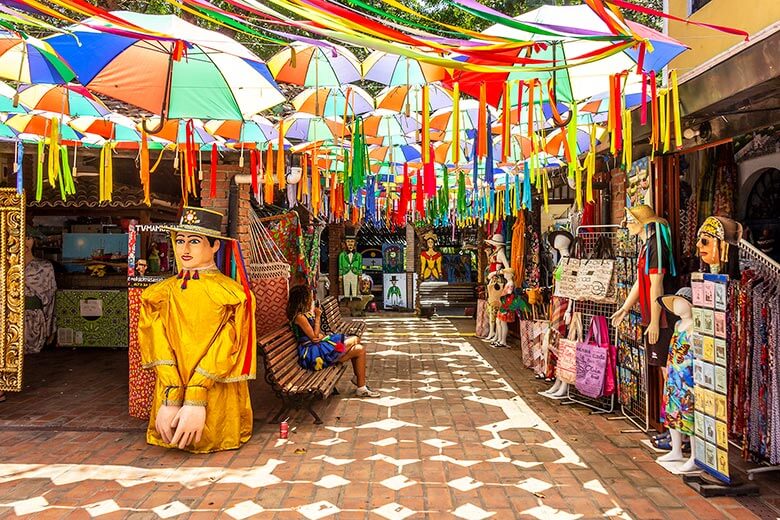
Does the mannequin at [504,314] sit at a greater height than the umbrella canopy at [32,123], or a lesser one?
lesser

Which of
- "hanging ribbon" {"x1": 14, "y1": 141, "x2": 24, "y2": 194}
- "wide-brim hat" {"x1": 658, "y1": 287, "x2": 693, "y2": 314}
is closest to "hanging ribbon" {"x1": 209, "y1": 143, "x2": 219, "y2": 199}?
"hanging ribbon" {"x1": 14, "y1": 141, "x2": 24, "y2": 194}

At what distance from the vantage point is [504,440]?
465cm

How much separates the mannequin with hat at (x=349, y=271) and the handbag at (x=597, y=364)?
1038 cm

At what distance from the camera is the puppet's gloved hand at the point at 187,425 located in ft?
13.6

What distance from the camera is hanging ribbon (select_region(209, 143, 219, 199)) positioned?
18.5 ft

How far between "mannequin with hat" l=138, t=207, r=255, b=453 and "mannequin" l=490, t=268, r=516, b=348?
5.82 m

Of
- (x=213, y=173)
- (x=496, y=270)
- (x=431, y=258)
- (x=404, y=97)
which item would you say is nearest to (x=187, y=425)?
(x=213, y=173)

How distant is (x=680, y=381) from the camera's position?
3975 millimetres

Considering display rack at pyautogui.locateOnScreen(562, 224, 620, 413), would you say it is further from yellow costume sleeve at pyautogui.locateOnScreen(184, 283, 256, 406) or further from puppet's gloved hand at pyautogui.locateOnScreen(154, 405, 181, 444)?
puppet's gloved hand at pyautogui.locateOnScreen(154, 405, 181, 444)

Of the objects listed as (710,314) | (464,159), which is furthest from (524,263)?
(710,314)

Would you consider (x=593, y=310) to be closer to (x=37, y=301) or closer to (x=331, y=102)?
(x=331, y=102)

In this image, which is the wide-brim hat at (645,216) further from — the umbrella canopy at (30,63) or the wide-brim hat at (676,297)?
the umbrella canopy at (30,63)

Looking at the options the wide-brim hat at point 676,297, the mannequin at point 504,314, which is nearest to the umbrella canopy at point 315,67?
the wide-brim hat at point 676,297

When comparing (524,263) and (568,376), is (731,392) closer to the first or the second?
(568,376)
